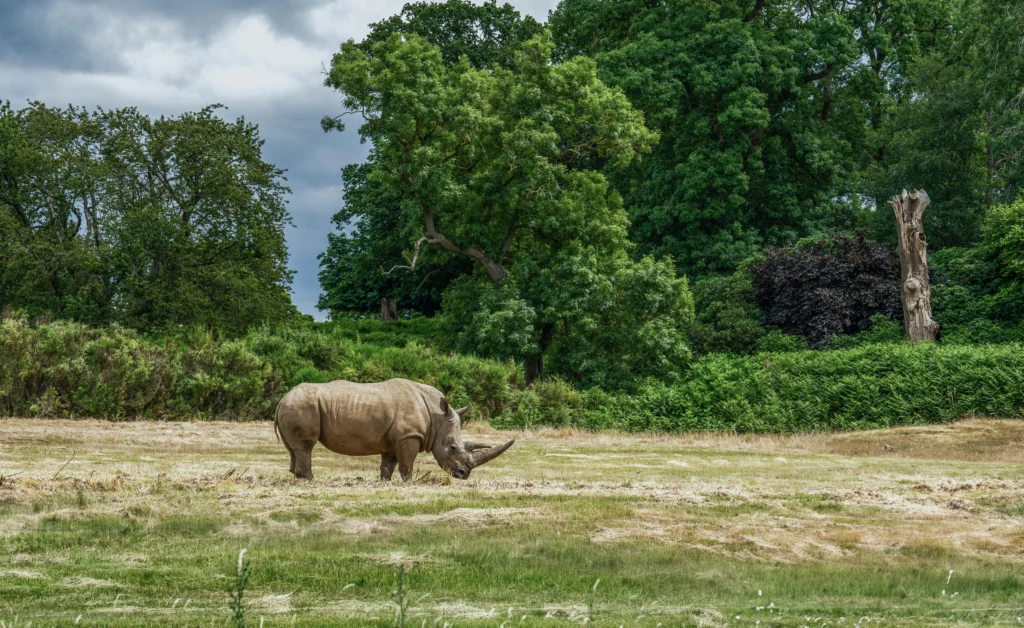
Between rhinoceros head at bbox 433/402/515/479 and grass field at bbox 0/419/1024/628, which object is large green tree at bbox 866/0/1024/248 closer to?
grass field at bbox 0/419/1024/628

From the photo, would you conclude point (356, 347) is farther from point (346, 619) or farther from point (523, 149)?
point (346, 619)

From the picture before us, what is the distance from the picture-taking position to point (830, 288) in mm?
42469

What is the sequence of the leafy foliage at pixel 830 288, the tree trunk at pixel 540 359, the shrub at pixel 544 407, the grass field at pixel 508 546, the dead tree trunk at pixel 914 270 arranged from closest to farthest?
the grass field at pixel 508 546 < the shrub at pixel 544 407 < the dead tree trunk at pixel 914 270 < the tree trunk at pixel 540 359 < the leafy foliage at pixel 830 288

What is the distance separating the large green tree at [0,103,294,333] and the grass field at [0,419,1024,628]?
20.3m

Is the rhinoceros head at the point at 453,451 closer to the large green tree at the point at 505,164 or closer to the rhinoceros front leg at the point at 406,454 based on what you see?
the rhinoceros front leg at the point at 406,454

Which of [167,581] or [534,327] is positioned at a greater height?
[534,327]

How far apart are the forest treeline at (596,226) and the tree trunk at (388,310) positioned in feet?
14.2

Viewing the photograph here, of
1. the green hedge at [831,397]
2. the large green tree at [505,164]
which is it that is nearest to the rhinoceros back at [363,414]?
the green hedge at [831,397]

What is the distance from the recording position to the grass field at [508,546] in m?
9.61

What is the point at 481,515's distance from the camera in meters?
13.9

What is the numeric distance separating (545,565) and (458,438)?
21.1 feet

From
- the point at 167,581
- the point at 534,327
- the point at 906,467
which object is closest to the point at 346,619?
the point at 167,581

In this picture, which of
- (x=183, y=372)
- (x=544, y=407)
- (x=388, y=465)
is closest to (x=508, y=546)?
(x=388, y=465)

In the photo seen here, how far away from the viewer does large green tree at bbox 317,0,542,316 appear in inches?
2162
